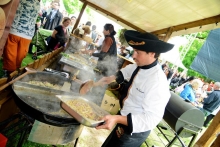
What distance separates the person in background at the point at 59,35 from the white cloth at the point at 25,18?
3747mm

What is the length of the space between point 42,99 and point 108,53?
330 cm

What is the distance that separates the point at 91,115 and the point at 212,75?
Result: 23.6 ft

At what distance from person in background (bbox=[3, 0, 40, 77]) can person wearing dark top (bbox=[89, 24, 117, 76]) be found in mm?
2325

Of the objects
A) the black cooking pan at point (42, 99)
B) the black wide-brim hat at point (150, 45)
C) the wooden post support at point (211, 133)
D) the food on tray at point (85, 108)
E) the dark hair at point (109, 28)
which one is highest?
the dark hair at point (109, 28)

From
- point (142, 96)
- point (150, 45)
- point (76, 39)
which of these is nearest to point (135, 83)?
point (142, 96)

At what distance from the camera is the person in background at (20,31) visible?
3.99 metres

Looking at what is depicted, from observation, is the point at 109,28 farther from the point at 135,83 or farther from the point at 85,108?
the point at 85,108

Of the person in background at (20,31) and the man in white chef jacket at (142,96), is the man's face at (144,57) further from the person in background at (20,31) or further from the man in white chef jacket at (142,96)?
the person in background at (20,31)

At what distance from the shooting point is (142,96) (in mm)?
2238

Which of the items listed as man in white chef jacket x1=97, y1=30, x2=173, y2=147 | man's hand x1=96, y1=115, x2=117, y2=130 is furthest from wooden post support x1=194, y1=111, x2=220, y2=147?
man's hand x1=96, y1=115, x2=117, y2=130

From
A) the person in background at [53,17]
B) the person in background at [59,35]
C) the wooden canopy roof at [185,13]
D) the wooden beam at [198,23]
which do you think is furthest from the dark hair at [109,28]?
the person in background at [53,17]

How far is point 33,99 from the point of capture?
2875 millimetres

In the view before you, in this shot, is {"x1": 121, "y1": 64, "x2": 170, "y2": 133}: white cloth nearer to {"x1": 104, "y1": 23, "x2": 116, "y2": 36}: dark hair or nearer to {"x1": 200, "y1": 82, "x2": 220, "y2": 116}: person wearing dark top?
{"x1": 104, "y1": 23, "x2": 116, "y2": 36}: dark hair


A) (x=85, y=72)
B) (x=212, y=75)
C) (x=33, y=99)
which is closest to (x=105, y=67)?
(x=85, y=72)
